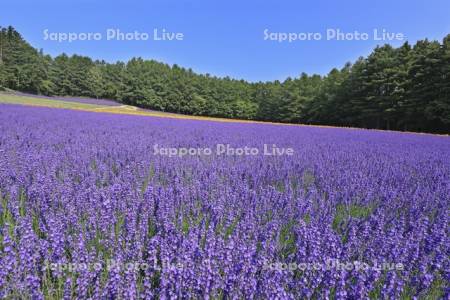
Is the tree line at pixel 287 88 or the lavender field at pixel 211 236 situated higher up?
the tree line at pixel 287 88

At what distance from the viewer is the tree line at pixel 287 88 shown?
26609 mm

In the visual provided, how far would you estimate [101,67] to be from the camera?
57.8m

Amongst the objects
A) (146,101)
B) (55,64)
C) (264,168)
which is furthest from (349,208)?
(55,64)

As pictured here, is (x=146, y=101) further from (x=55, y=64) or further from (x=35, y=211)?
(x=35, y=211)

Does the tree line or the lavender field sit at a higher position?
the tree line

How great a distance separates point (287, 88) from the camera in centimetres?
4559

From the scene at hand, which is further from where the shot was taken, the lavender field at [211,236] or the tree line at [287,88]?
the tree line at [287,88]

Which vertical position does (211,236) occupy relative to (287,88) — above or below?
below

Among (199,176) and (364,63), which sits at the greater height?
(364,63)

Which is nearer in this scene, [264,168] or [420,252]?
[420,252]

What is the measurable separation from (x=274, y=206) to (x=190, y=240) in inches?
59.2

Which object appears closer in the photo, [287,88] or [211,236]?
[211,236]

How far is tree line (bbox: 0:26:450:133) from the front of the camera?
2661 centimetres

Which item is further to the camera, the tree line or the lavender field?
the tree line
